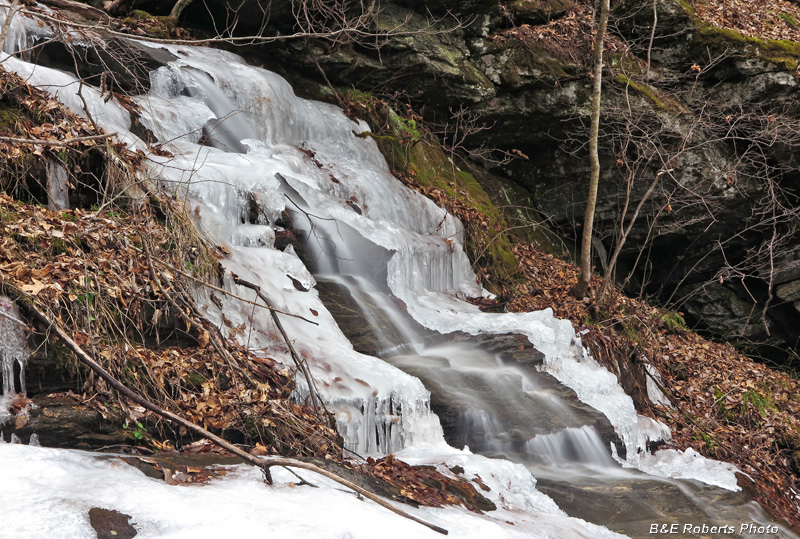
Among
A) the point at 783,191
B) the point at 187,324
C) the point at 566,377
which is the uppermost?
the point at 783,191

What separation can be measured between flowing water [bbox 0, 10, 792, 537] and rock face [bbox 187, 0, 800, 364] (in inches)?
82.4

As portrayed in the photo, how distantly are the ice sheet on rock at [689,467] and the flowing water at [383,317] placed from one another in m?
0.03

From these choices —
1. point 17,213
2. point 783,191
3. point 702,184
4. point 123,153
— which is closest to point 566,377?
point 123,153

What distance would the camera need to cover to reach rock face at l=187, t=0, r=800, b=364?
1006 centimetres

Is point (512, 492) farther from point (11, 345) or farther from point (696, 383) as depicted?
point (696, 383)

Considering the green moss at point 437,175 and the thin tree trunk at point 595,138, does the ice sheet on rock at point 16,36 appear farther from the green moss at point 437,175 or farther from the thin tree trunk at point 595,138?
the thin tree trunk at point 595,138

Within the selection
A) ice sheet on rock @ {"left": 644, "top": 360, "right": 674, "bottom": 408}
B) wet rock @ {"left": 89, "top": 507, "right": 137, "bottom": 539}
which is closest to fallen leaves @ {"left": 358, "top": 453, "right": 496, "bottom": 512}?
wet rock @ {"left": 89, "top": 507, "right": 137, "bottom": 539}

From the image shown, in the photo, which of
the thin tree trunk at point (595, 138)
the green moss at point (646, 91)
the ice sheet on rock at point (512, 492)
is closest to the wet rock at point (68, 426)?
the ice sheet on rock at point (512, 492)

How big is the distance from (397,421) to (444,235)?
4.35 metres

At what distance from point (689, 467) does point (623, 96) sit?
6339 mm

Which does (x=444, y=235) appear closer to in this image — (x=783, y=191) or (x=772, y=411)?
(x=772, y=411)

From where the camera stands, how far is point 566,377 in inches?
278

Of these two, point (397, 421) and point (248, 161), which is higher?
point (248, 161)

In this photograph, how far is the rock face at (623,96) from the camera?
10.1 meters
